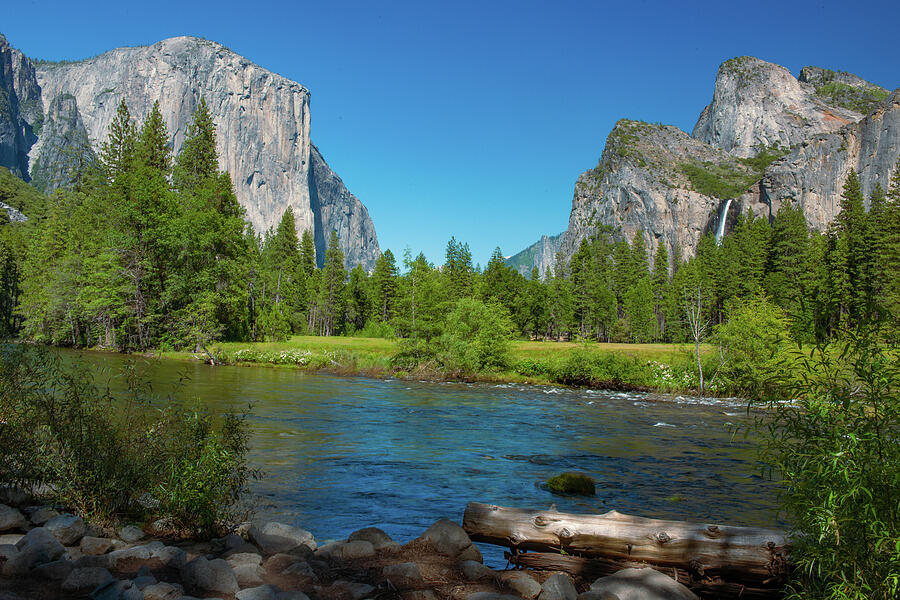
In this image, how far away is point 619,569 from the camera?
584 centimetres

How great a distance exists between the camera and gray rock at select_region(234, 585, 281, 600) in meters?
4.62

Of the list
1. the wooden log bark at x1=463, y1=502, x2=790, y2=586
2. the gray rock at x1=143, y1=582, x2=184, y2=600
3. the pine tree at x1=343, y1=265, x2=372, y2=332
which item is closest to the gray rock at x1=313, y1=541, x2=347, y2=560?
the wooden log bark at x1=463, y1=502, x2=790, y2=586

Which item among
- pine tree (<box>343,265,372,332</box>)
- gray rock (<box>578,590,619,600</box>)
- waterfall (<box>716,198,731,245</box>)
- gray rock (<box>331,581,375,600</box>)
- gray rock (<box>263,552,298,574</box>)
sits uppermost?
waterfall (<box>716,198,731,245</box>)

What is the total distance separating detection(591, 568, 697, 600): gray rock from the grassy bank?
28.6 metres

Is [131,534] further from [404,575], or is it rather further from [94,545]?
[404,575]

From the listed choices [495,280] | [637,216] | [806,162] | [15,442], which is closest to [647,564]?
[15,442]

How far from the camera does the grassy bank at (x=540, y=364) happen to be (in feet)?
108

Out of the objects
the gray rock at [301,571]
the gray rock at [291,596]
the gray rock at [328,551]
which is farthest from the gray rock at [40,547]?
the gray rock at [328,551]

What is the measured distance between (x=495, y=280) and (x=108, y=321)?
191 ft

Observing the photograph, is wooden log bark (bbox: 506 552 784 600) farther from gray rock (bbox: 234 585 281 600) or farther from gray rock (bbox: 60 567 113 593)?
gray rock (bbox: 60 567 113 593)

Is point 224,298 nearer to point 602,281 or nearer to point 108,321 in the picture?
point 108,321

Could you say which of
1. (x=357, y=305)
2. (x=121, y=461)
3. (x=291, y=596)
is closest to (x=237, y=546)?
(x=291, y=596)

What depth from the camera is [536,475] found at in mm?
12109

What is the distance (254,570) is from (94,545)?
5.63ft
